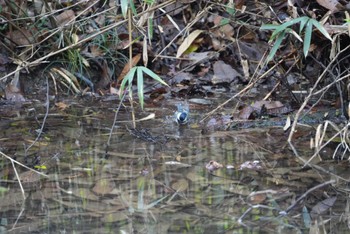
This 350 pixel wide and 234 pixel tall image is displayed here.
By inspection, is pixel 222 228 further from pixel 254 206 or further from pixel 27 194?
pixel 27 194

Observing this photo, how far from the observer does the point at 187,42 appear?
484cm

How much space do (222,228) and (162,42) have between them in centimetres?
277

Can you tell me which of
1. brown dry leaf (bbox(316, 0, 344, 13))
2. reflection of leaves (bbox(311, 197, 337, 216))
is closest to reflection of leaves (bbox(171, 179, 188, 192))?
reflection of leaves (bbox(311, 197, 337, 216))

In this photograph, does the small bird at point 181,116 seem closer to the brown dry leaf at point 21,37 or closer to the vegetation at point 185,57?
the vegetation at point 185,57

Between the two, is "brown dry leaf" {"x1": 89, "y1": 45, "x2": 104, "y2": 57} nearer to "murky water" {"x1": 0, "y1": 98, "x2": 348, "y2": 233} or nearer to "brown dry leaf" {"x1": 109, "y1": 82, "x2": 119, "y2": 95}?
"brown dry leaf" {"x1": 109, "y1": 82, "x2": 119, "y2": 95}

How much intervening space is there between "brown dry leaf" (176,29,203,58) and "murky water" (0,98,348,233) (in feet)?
3.49

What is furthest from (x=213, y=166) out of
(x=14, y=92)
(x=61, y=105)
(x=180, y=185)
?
(x=14, y=92)

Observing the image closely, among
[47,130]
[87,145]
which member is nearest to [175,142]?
[87,145]

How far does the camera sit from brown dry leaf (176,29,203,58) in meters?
4.78

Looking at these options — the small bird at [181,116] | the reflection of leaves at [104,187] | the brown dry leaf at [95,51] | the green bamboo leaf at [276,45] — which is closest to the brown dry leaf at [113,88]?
the brown dry leaf at [95,51]

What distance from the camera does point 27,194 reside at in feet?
8.79

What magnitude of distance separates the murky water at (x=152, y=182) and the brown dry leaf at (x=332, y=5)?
761 millimetres

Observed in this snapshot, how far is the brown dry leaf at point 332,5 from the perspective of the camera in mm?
3746

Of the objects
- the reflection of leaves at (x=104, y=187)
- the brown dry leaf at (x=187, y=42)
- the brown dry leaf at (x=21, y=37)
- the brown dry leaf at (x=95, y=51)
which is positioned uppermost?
the brown dry leaf at (x=21, y=37)
